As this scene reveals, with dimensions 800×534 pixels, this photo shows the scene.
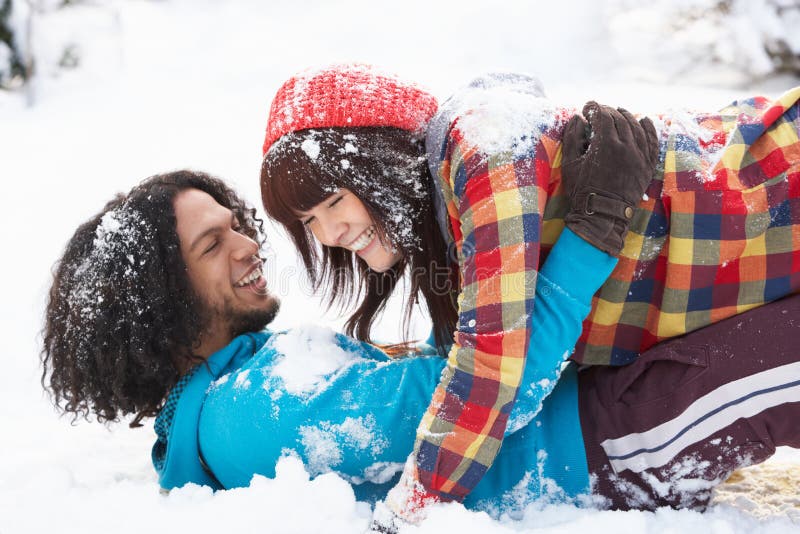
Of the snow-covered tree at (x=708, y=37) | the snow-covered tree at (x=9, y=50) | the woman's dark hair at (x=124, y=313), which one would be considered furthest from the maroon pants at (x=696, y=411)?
the snow-covered tree at (x=9, y=50)

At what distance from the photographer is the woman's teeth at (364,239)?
5.83 feet

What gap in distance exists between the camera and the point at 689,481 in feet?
5.25

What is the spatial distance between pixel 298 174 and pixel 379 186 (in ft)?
0.61

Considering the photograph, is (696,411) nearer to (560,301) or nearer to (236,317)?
(560,301)

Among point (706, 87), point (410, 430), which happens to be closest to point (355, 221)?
point (410, 430)

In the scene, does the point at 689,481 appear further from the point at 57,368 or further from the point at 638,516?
the point at 57,368

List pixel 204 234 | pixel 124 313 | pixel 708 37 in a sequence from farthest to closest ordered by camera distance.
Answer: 1. pixel 708 37
2. pixel 204 234
3. pixel 124 313

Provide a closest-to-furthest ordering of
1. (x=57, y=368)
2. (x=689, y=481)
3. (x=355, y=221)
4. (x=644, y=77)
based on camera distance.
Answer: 1. (x=689, y=481)
2. (x=355, y=221)
3. (x=57, y=368)
4. (x=644, y=77)

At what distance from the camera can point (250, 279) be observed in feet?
7.02

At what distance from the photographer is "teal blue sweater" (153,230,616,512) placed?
1554 mm

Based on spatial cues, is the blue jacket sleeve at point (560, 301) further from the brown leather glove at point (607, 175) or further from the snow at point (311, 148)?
the snow at point (311, 148)

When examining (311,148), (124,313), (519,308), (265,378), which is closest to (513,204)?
(519,308)

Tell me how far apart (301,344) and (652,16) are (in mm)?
5757

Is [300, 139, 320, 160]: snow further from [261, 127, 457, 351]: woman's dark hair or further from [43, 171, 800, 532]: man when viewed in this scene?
[43, 171, 800, 532]: man
